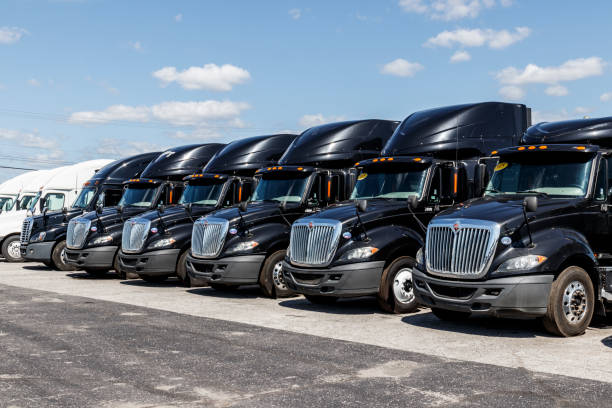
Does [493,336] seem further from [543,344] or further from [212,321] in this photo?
[212,321]

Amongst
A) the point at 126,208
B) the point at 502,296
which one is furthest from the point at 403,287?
the point at 126,208

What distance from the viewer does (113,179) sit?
72.0ft

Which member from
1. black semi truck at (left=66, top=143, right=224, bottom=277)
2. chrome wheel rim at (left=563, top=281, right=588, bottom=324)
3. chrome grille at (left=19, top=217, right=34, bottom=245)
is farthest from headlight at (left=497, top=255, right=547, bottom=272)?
chrome grille at (left=19, top=217, right=34, bottom=245)

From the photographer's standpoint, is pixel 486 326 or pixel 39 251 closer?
pixel 486 326

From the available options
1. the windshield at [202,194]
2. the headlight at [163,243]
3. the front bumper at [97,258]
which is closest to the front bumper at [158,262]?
the headlight at [163,243]

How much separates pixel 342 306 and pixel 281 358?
517 cm

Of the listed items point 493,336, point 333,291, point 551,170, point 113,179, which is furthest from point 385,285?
point 113,179

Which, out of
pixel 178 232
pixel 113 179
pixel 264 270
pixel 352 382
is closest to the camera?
pixel 352 382

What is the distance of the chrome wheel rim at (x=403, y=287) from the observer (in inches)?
464

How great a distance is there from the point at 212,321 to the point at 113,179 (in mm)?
12104

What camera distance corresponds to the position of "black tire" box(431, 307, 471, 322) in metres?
10.9

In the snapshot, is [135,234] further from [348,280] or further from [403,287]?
[403,287]

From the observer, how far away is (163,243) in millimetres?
16250

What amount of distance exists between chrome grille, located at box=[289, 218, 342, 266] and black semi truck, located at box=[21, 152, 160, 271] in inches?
368
